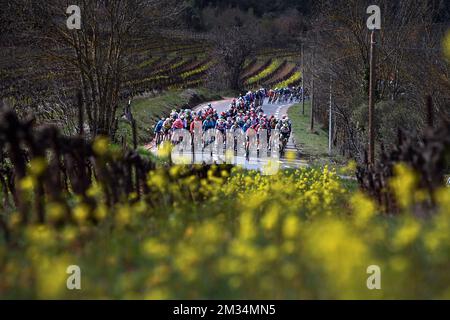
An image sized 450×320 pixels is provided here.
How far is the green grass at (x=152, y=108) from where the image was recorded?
44406 mm

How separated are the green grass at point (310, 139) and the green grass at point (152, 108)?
29.3ft

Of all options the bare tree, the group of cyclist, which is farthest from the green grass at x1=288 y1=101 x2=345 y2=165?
the bare tree

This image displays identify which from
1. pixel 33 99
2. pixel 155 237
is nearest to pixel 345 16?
pixel 33 99

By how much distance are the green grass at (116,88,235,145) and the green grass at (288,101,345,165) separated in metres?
8.92

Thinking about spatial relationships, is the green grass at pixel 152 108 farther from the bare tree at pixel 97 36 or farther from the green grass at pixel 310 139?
the green grass at pixel 310 139

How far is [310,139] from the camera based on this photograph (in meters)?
50.4

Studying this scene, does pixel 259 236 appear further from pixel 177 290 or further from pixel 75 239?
pixel 75 239

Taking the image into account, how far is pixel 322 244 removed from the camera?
518 centimetres

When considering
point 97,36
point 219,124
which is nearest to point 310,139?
point 219,124

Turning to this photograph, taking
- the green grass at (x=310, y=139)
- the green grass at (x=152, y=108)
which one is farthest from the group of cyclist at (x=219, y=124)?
the green grass at (x=152, y=108)

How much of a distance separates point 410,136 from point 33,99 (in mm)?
32850

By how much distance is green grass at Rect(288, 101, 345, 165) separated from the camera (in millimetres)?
38500

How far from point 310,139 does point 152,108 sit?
1255cm

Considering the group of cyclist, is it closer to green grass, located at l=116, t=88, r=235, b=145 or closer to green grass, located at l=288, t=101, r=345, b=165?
green grass, located at l=288, t=101, r=345, b=165
